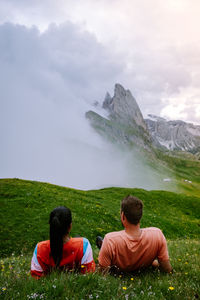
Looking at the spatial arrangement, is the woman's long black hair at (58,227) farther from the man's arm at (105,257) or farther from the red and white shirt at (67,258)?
the man's arm at (105,257)

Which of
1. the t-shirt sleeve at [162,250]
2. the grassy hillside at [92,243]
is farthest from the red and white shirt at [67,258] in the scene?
the t-shirt sleeve at [162,250]

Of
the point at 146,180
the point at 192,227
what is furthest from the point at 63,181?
the point at 192,227

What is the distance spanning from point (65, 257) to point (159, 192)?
156 feet

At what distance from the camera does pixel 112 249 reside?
579cm

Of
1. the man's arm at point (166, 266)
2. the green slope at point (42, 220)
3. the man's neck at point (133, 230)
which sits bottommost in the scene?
the green slope at point (42, 220)

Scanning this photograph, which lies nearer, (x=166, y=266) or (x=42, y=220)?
(x=166, y=266)

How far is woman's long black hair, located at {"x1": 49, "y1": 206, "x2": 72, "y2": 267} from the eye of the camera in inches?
209

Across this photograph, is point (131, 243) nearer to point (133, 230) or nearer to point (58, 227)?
point (133, 230)

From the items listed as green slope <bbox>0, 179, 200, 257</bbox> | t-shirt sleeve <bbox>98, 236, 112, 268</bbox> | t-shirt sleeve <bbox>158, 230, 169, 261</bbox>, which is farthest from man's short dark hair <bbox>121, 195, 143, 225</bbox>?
green slope <bbox>0, 179, 200, 257</bbox>

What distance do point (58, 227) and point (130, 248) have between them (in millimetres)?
2112

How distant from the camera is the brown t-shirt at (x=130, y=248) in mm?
5793

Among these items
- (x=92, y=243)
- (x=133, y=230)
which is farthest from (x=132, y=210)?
(x=92, y=243)

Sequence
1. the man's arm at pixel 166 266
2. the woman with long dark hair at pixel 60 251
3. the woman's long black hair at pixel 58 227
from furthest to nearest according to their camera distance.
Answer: the man's arm at pixel 166 266 < the woman with long dark hair at pixel 60 251 < the woman's long black hair at pixel 58 227

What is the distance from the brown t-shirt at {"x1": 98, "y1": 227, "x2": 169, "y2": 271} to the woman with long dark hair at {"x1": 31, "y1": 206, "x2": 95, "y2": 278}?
0.54m
